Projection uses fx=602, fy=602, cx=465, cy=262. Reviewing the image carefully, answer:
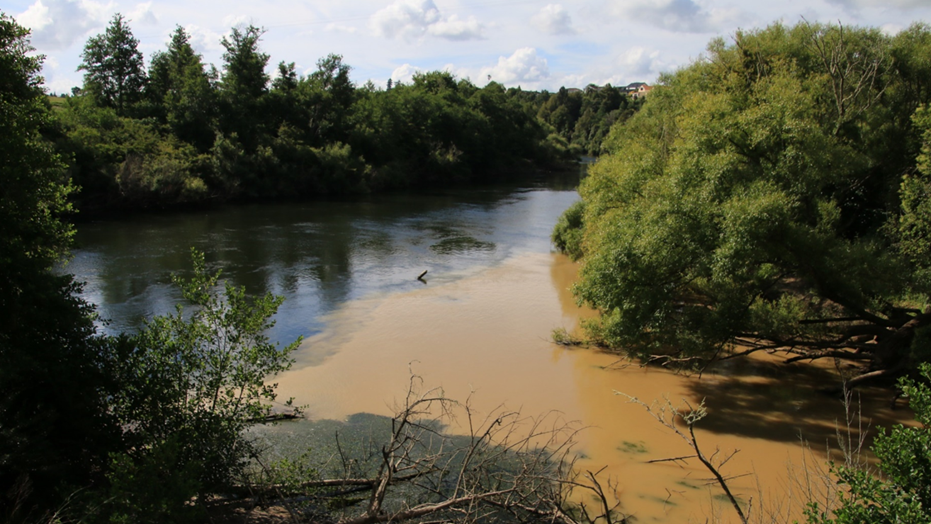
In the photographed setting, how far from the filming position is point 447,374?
A: 1622cm

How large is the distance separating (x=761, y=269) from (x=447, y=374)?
819 cm

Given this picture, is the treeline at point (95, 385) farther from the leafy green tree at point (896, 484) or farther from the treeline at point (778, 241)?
the treeline at point (778, 241)

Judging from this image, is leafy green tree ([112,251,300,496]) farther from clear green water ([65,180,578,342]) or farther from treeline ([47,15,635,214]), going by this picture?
treeline ([47,15,635,214])

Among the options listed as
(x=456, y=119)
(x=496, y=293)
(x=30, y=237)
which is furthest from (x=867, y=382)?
(x=456, y=119)

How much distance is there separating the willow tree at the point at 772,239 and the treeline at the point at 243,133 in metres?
36.5

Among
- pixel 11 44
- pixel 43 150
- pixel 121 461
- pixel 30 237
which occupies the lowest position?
pixel 121 461

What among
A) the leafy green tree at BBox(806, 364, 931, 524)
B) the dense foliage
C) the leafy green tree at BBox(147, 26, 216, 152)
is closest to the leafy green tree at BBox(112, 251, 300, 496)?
the dense foliage

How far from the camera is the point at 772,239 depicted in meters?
12.6

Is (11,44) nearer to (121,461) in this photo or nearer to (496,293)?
(121,461)

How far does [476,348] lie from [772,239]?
8.70 metres

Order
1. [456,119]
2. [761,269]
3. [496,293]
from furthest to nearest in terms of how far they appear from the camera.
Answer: [456,119] → [496,293] → [761,269]

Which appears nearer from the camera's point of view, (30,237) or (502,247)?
(30,237)

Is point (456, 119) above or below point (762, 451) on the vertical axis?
above

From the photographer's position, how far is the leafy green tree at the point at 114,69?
52.4 metres
